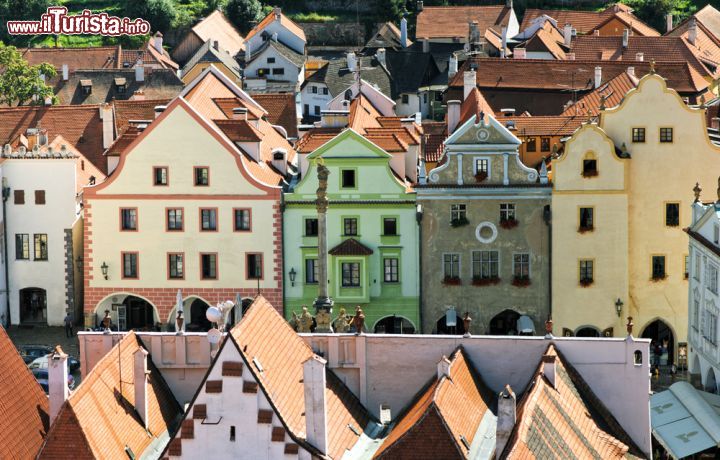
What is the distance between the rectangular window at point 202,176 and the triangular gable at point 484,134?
1180cm

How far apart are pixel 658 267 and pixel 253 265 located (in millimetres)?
19091

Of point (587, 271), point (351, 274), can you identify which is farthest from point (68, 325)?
point (587, 271)

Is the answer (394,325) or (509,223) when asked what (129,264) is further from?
(509,223)

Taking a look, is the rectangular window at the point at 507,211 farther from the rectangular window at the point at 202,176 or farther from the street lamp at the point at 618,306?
the rectangular window at the point at 202,176

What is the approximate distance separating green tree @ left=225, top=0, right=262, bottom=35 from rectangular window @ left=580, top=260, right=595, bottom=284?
9919 cm

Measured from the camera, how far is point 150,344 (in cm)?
7125

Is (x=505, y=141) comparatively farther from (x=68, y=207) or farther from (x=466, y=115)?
(x=68, y=207)

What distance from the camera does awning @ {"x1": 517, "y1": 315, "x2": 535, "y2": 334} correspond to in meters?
99.4

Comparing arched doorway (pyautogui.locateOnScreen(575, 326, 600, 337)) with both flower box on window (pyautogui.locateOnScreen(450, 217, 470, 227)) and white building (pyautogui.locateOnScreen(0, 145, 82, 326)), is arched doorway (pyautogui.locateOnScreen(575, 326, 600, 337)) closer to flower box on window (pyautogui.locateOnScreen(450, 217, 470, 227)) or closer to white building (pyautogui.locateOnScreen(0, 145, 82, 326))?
flower box on window (pyautogui.locateOnScreen(450, 217, 470, 227))

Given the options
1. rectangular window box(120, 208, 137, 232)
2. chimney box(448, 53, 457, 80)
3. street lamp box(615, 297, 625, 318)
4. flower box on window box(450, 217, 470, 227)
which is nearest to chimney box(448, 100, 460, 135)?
flower box on window box(450, 217, 470, 227)

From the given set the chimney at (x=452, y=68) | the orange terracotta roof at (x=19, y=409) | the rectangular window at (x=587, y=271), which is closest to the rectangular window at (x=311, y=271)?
the rectangular window at (x=587, y=271)

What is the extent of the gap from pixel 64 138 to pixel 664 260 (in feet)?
117

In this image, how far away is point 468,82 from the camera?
126125mm

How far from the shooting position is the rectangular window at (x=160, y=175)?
102438mm
